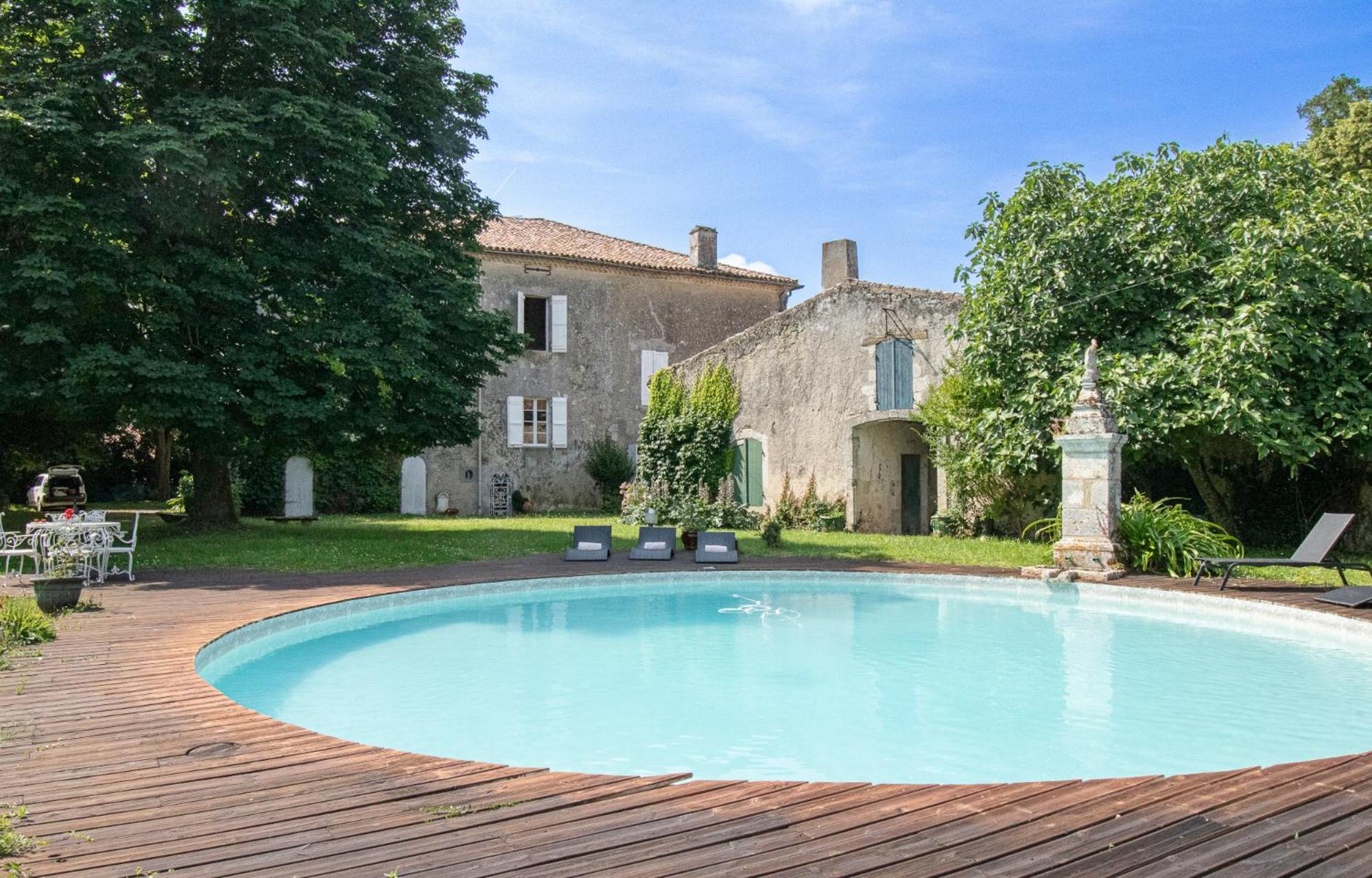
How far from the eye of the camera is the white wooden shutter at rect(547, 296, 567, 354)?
83.8 ft

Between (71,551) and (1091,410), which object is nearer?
(71,551)

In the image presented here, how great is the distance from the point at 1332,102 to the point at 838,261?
13462mm

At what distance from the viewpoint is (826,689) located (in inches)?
259

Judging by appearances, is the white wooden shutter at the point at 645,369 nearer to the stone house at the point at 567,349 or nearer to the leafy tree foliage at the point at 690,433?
the stone house at the point at 567,349

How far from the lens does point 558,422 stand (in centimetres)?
A: 2558

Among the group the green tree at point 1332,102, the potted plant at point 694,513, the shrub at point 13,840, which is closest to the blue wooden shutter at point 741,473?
the potted plant at point 694,513

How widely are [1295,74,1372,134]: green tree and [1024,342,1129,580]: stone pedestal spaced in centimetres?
1737

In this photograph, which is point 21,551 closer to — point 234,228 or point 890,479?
point 234,228

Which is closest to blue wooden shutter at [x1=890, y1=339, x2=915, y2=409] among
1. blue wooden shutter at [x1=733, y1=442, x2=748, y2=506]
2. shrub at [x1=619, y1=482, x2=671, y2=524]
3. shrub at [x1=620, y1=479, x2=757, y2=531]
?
shrub at [x1=620, y1=479, x2=757, y2=531]

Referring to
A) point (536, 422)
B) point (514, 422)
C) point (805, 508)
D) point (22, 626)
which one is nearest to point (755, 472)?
point (805, 508)

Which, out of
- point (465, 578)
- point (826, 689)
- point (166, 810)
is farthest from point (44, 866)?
point (465, 578)

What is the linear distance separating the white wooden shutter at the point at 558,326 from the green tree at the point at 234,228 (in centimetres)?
992

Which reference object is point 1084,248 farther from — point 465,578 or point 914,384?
point 465,578

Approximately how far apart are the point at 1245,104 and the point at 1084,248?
2548 millimetres
